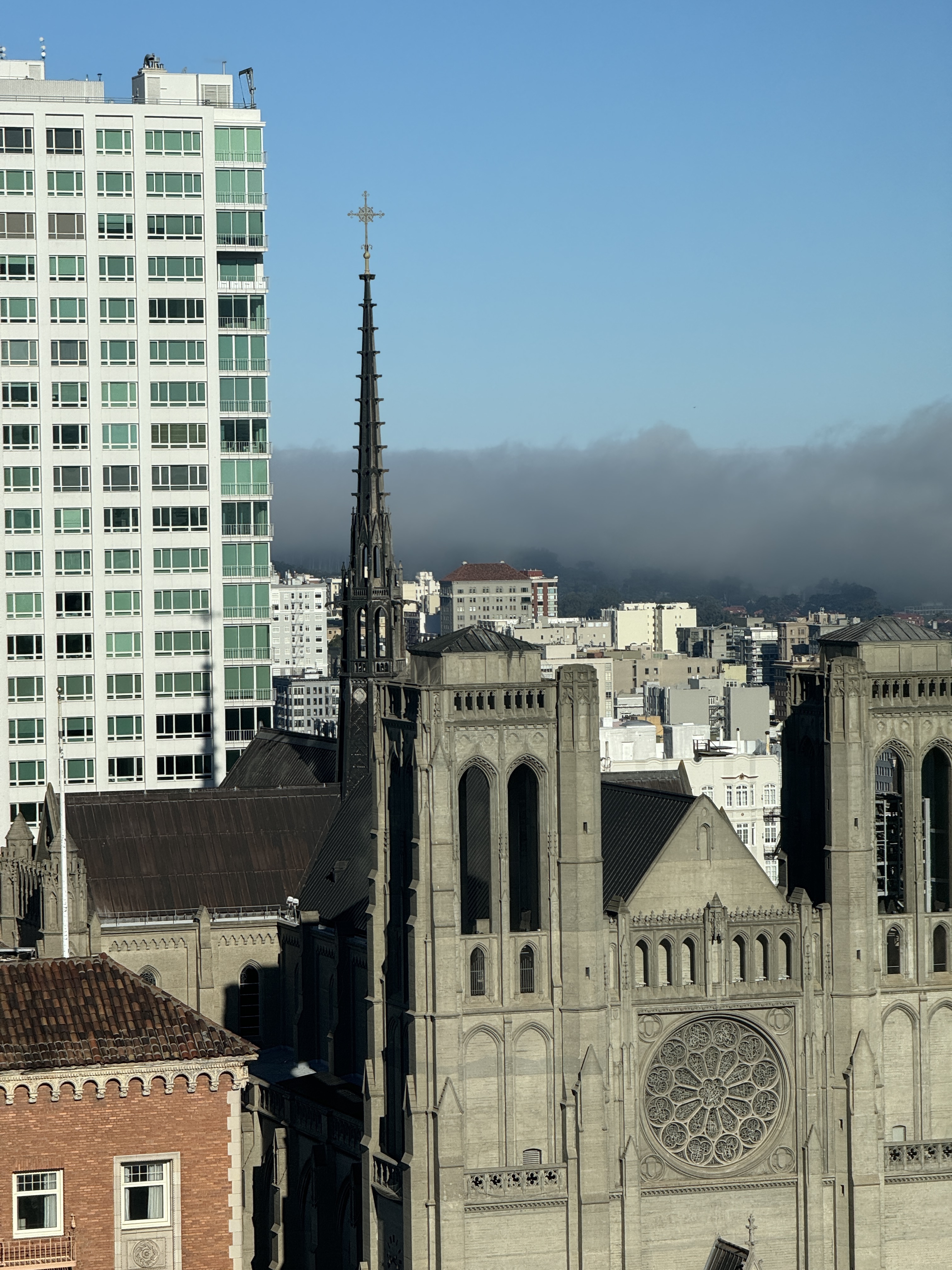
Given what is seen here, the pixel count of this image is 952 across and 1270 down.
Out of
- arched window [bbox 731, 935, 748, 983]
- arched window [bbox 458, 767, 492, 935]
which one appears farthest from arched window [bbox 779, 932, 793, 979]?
arched window [bbox 458, 767, 492, 935]

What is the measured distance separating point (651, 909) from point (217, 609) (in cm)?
6586

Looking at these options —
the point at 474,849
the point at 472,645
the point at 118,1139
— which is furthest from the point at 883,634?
the point at 118,1139

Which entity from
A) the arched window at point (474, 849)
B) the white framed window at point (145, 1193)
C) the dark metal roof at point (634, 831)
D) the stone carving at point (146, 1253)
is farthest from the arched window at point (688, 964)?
the stone carving at point (146, 1253)

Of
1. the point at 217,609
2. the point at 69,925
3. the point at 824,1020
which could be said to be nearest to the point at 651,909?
the point at 824,1020

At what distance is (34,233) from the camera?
13050 centimetres

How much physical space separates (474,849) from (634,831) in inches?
220

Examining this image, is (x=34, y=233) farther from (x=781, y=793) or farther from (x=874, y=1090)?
(x=874, y=1090)

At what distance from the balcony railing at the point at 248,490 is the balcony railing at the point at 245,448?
5.70 ft

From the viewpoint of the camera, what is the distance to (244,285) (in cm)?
13588

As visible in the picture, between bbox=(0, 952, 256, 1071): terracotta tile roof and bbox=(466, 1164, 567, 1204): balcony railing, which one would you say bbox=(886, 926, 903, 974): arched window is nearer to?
bbox=(466, 1164, 567, 1204): balcony railing

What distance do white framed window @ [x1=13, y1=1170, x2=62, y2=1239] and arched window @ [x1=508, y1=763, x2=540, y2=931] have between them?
2255 cm

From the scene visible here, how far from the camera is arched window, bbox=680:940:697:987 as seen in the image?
75375 millimetres

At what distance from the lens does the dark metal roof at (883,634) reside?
7819 cm

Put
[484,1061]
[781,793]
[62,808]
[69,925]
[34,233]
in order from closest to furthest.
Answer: [62,808]
[484,1061]
[781,793]
[69,925]
[34,233]
